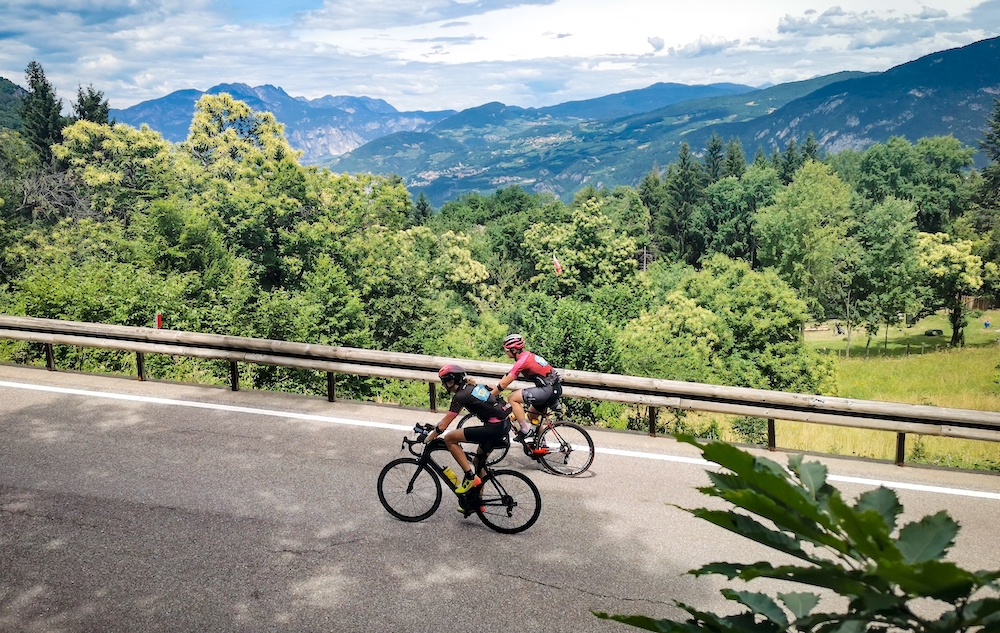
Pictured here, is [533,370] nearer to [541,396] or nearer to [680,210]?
[541,396]

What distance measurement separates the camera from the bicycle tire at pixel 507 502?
765cm

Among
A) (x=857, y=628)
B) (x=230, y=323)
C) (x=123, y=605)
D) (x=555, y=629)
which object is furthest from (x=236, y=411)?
(x=857, y=628)

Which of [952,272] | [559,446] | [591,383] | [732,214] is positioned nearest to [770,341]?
[591,383]

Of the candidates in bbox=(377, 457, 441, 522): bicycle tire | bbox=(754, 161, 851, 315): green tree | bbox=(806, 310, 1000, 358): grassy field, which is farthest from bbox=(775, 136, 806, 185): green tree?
bbox=(377, 457, 441, 522): bicycle tire

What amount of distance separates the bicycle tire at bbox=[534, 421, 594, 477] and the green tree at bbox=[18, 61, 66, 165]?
81.4 m

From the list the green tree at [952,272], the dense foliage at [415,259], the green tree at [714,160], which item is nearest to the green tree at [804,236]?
the dense foliage at [415,259]

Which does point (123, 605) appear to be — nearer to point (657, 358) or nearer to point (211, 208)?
point (657, 358)

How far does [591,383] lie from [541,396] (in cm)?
136

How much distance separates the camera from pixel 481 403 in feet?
25.0

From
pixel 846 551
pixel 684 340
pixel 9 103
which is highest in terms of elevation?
pixel 9 103

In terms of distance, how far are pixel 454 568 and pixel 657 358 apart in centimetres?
1539

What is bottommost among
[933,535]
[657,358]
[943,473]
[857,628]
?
[657,358]

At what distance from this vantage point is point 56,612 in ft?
20.5

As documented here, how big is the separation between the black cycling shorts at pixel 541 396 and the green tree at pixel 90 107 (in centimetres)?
7459
